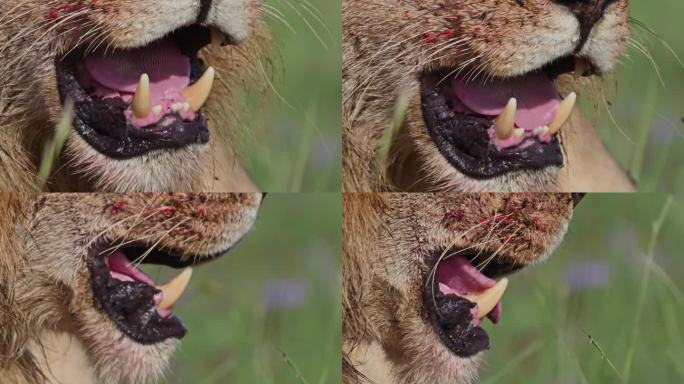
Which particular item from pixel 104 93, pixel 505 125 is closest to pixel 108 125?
pixel 104 93

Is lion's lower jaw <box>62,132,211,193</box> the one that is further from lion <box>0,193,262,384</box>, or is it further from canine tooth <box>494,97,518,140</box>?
canine tooth <box>494,97,518,140</box>

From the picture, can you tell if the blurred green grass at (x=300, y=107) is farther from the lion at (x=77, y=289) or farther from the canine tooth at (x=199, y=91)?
the lion at (x=77, y=289)

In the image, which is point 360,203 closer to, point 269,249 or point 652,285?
point 269,249

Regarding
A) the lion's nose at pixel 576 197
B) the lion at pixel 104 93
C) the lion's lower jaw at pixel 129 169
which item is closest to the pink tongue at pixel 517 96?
the lion's nose at pixel 576 197

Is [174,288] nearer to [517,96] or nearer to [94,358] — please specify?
[94,358]

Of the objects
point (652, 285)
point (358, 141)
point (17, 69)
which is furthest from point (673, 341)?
point (17, 69)

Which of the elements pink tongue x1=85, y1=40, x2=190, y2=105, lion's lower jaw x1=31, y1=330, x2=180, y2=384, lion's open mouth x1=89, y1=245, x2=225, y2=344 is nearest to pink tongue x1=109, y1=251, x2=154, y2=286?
lion's open mouth x1=89, y1=245, x2=225, y2=344
